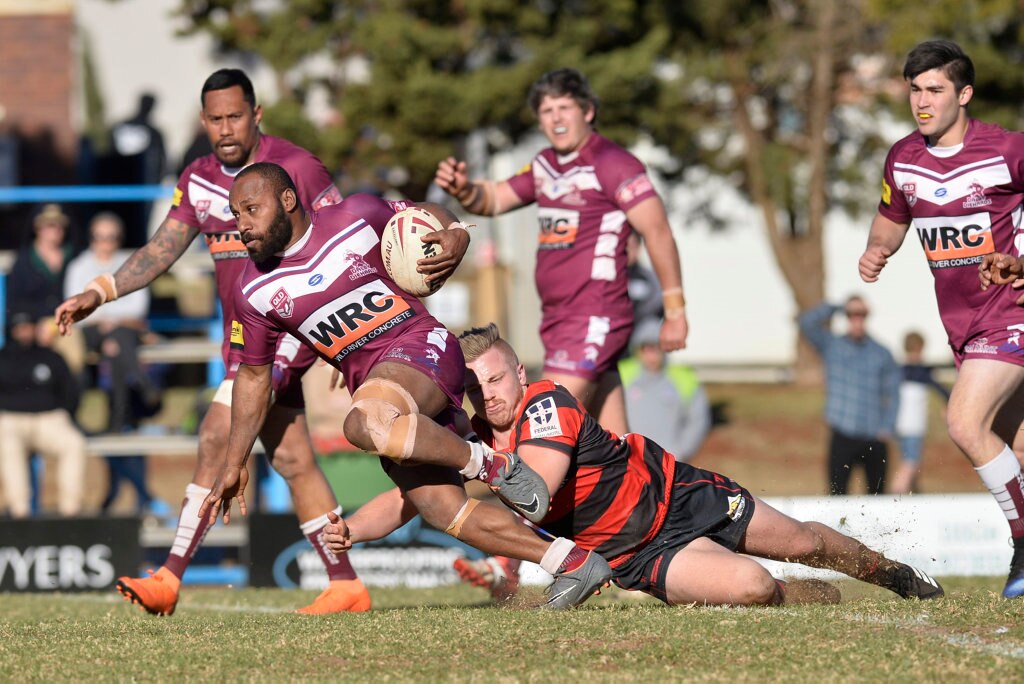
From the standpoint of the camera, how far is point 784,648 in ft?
17.2

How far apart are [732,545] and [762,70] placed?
57.3 feet

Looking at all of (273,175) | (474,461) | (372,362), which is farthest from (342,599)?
(273,175)

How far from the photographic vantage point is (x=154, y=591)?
6996 millimetres

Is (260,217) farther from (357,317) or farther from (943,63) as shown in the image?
(943,63)

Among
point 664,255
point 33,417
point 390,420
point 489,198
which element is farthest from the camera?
point 33,417

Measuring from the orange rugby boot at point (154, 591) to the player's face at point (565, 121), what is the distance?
3.22 meters

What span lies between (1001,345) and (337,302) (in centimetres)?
308

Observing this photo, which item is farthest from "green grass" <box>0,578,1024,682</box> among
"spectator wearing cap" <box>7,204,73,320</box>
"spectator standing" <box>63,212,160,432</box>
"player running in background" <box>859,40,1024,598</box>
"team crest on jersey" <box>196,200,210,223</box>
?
"spectator wearing cap" <box>7,204,73,320</box>

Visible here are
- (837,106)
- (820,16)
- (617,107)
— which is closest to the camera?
(617,107)

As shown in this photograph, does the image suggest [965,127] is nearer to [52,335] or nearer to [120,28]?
[52,335]

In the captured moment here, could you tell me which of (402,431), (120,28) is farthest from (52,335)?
(120,28)

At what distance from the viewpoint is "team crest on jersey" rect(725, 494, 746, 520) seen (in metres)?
6.51

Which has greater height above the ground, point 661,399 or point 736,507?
point 736,507

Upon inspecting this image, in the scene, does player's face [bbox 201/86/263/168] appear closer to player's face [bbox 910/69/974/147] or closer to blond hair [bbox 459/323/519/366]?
blond hair [bbox 459/323/519/366]
